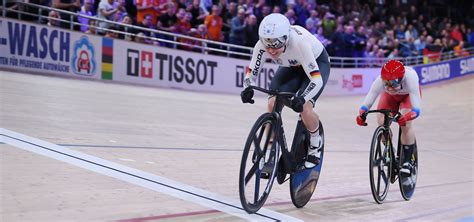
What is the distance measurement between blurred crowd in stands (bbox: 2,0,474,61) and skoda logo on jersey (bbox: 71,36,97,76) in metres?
0.29

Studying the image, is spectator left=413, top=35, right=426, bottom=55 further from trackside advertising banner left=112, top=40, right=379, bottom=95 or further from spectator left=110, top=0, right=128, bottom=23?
spectator left=110, top=0, right=128, bottom=23

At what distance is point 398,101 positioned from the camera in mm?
5574

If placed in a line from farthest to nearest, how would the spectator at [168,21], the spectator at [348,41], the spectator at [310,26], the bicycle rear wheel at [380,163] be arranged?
1. the spectator at [348,41]
2. the spectator at [310,26]
3. the spectator at [168,21]
4. the bicycle rear wheel at [380,163]

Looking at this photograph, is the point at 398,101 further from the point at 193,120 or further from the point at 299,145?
the point at 193,120

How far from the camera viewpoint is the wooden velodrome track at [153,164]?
3.68 metres

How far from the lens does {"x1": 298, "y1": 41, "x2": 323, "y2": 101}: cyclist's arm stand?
4.13 meters

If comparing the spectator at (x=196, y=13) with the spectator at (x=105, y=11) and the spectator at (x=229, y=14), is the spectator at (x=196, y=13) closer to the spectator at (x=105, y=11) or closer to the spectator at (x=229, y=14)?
the spectator at (x=229, y=14)

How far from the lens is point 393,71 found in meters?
5.07

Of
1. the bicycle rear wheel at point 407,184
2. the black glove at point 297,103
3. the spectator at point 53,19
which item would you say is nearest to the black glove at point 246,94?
the black glove at point 297,103

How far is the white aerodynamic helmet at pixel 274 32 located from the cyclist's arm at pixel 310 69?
0.22 m

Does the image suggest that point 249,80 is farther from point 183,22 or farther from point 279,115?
point 183,22

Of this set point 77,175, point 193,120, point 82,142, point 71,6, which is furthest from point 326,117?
point 77,175

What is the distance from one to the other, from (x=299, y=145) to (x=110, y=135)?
86.0 inches

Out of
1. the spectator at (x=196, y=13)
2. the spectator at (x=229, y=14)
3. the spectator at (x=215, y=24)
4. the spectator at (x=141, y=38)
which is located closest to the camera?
the spectator at (x=141, y=38)
